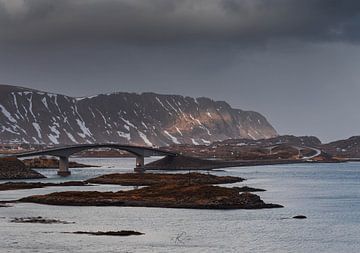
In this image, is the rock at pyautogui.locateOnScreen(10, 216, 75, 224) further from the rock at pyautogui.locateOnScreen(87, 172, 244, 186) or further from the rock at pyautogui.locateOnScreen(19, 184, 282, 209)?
the rock at pyautogui.locateOnScreen(87, 172, 244, 186)

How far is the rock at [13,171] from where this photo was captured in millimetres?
160337

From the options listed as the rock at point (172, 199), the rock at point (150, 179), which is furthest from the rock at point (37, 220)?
the rock at point (150, 179)

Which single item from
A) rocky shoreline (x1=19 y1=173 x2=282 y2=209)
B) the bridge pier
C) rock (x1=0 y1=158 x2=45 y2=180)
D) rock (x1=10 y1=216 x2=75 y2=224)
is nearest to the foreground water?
rock (x1=10 y1=216 x2=75 y2=224)

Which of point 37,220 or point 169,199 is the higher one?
point 169,199

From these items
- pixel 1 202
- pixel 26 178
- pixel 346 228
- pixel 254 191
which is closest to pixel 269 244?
pixel 346 228

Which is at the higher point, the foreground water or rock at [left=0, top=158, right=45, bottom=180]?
rock at [left=0, top=158, right=45, bottom=180]

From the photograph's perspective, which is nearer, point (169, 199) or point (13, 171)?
point (169, 199)

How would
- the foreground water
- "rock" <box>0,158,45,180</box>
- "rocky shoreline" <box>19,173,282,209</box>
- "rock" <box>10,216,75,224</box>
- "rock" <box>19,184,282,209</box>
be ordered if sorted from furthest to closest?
1. "rock" <box>0,158,45,180</box>
2. "rocky shoreline" <box>19,173,282,209</box>
3. "rock" <box>19,184,282,209</box>
4. "rock" <box>10,216,75,224</box>
5. the foreground water

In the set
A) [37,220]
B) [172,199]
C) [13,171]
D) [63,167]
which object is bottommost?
[37,220]

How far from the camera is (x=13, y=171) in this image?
16262 centimetres

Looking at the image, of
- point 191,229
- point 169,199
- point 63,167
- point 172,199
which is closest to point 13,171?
point 63,167

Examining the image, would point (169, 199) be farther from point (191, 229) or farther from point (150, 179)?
point (150, 179)

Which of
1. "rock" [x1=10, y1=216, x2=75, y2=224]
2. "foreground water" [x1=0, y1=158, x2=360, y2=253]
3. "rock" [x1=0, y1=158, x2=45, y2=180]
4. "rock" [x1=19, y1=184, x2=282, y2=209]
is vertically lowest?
"foreground water" [x1=0, y1=158, x2=360, y2=253]

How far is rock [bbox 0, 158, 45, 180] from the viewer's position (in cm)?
16034
